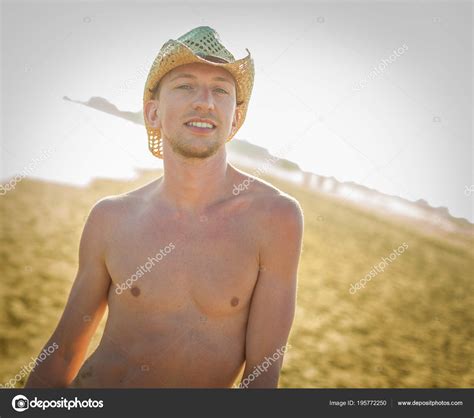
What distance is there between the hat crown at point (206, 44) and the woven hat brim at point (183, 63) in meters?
0.06

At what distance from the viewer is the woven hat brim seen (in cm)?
202

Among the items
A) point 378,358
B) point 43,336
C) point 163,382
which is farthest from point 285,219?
point 378,358

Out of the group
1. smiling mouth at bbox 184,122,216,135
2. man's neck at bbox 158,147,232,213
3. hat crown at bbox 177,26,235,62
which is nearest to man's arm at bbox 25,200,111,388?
man's neck at bbox 158,147,232,213

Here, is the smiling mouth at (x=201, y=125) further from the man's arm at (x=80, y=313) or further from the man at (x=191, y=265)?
the man's arm at (x=80, y=313)

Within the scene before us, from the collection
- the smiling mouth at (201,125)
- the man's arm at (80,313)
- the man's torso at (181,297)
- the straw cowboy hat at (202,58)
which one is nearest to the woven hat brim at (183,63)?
the straw cowboy hat at (202,58)

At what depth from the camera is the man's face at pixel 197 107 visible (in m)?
1.99

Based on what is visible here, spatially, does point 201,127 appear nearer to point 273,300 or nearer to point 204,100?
point 204,100

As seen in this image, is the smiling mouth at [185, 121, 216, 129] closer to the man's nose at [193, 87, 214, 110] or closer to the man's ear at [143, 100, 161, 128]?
the man's nose at [193, 87, 214, 110]

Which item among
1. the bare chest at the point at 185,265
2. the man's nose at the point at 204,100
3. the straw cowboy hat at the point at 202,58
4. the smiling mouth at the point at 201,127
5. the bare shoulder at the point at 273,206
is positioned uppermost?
the straw cowboy hat at the point at 202,58

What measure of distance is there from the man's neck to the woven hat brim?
→ 0.16m

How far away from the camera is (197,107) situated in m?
1.97

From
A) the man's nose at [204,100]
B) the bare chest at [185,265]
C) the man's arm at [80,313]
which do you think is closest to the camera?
the man's nose at [204,100]

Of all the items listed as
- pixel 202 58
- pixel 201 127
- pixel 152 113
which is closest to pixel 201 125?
pixel 201 127

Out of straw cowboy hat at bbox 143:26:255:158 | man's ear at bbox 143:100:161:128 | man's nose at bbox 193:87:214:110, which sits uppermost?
straw cowboy hat at bbox 143:26:255:158
